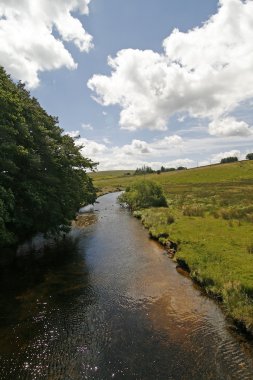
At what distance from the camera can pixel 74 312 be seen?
20047 millimetres

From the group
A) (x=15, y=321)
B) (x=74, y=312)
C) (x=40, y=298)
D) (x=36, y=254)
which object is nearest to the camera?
(x=15, y=321)

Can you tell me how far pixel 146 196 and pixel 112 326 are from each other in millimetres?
53574

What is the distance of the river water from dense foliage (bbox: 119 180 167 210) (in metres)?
39.1

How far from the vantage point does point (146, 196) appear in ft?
234

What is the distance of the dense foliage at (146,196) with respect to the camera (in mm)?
69250

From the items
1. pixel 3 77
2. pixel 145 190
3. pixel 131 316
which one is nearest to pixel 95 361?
pixel 131 316

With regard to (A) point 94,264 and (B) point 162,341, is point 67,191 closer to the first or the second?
(A) point 94,264

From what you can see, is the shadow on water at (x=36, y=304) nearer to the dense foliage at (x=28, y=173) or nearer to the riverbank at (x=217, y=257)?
the dense foliage at (x=28, y=173)

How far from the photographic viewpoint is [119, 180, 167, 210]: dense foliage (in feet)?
227

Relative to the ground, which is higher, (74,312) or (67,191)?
(67,191)

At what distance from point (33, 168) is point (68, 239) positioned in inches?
582

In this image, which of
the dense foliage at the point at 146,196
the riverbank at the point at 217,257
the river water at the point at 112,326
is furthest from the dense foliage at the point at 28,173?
the dense foliage at the point at 146,196

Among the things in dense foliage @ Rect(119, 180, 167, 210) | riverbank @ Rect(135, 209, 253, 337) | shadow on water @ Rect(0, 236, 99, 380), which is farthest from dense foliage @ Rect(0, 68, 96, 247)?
dense foliage @ Rect(119, 180, 167, 210)

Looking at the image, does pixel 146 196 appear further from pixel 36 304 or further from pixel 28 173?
pixel 36 304
